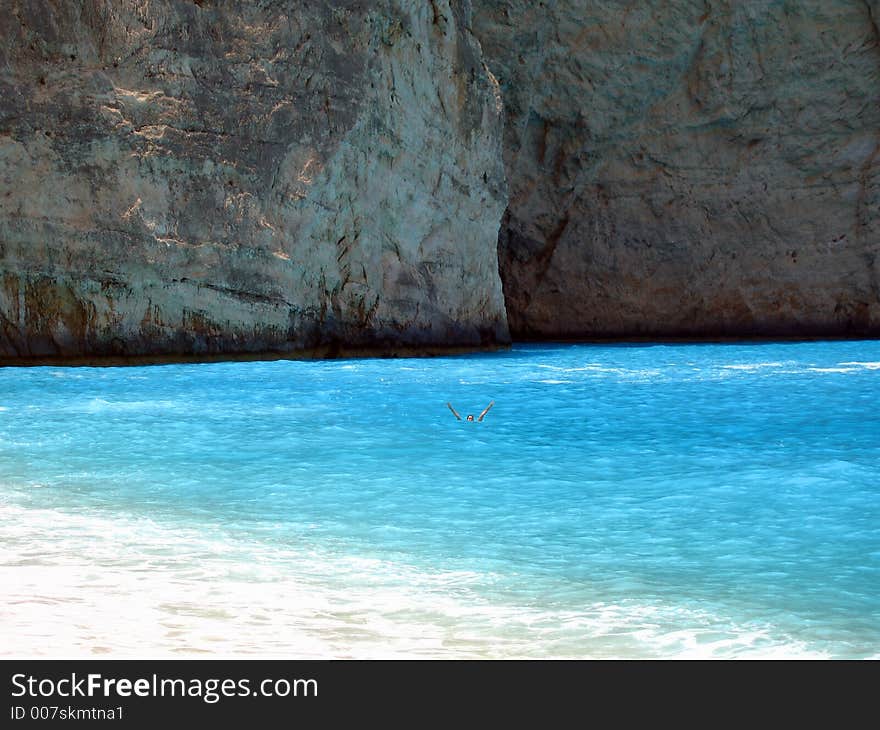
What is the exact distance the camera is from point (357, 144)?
17.8m

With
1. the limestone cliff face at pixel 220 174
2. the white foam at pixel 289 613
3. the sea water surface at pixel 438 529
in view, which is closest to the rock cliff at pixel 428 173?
the limestone cliff face at pixel 220 174

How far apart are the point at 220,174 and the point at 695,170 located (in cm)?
1460

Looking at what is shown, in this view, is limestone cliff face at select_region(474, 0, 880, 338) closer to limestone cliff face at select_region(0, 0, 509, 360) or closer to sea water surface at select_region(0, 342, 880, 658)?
limestone cliff face at select_region(0, 0, 509, 360)

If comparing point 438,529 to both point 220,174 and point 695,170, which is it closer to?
point 220,174

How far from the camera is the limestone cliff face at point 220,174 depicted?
48.7ft

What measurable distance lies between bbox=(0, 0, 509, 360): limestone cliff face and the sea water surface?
525cm

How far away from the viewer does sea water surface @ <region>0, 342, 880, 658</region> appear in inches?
125

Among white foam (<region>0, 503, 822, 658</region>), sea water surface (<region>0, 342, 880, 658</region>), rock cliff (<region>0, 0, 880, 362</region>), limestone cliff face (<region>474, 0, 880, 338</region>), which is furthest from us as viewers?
limestone cliff face (<region>474, 0, 880, 338</region>)

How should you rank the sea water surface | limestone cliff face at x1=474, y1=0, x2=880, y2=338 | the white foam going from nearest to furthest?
the white foam → the sea water surface → limestone cliff face at x1=474, y1=0, x2=880, y2=338

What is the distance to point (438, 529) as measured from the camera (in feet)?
15.5

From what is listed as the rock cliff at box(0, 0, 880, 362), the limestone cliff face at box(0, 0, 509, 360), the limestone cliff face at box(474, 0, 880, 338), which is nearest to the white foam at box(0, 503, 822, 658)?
the limestone cliff face at box(0, 0, 509, 360)

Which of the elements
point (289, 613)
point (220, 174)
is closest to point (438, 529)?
point (289, 613)

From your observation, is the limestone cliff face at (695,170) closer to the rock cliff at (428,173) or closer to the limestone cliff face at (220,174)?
the rock cliff at (428,173)

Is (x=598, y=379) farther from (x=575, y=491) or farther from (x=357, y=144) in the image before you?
(x=575, y=491)
